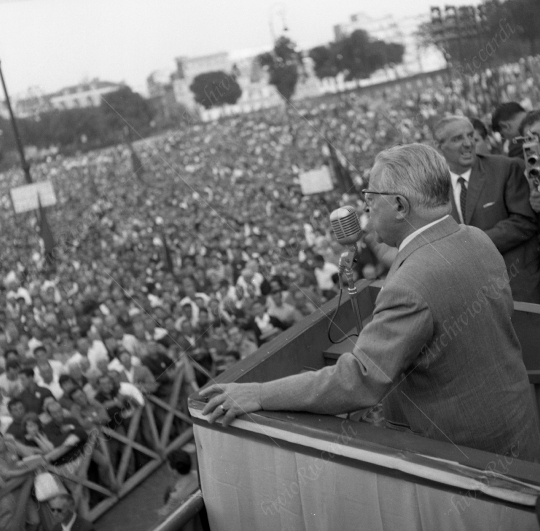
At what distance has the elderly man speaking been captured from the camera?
1326 millimetres

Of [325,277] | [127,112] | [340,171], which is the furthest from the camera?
[340,171]

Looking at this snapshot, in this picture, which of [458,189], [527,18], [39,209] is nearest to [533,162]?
[458,189]

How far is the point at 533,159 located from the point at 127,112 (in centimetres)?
871

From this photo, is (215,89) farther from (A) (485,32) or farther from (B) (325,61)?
(A) (485,32)

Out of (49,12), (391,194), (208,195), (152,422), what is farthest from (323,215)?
(391,194)

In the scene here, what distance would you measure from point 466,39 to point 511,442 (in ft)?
41.2

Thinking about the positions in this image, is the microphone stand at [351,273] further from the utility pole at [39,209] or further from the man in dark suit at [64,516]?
the utility pole at [39,209]

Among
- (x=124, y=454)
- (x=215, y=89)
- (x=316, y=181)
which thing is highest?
(x=215, y=89)

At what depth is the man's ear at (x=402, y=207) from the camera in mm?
1406

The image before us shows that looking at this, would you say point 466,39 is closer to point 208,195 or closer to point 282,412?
point 208,195

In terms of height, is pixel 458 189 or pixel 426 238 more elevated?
pixel 426 238

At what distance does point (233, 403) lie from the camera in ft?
4.92

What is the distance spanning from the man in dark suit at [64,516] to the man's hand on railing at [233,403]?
9.16 ft

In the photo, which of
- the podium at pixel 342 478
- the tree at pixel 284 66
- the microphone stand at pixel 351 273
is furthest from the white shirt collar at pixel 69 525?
the tree at pixel 284 66
